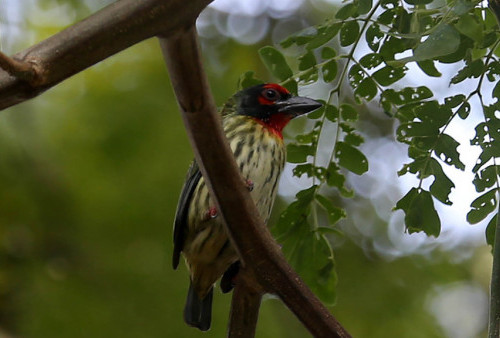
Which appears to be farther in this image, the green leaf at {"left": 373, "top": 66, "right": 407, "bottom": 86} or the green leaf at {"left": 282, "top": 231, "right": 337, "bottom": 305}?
the green leaf at {"left": 282, "top": 231, "right": 337, "bottom": 305}

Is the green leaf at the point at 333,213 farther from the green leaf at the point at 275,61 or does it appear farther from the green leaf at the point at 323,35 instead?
the green leaf at the point at 323,35

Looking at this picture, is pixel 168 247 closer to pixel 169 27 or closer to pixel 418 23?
pixel 418 23

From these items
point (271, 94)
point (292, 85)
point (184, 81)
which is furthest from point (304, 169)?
point (184, 81)

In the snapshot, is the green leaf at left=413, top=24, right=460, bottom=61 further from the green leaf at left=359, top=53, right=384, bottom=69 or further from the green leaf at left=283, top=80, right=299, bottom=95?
the green leaf at left=283, top=80, right=299, bottom=95

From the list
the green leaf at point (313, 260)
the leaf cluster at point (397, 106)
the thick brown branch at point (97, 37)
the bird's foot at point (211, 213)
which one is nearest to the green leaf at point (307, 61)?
the leaf cluster at point (397, 106)

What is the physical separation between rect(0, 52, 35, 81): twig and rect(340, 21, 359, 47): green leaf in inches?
40.4

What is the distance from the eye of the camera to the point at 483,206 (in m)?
2.35

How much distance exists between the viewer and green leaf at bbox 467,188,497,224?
Answer: 2.35 meters

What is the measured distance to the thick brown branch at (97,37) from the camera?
1541 mm

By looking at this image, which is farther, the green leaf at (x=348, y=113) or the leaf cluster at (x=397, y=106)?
the green leaf at (x=348, y=113)

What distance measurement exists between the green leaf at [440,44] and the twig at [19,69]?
78 cm

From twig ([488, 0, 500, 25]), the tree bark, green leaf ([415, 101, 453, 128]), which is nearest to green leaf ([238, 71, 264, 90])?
green leaf ([415, 101, 453, 128])

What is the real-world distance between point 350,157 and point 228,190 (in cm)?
89

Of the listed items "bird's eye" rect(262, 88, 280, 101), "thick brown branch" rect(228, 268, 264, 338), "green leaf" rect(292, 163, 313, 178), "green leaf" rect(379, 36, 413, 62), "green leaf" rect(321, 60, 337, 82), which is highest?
"bird's eye" rect(262, 88, 280, 101)
